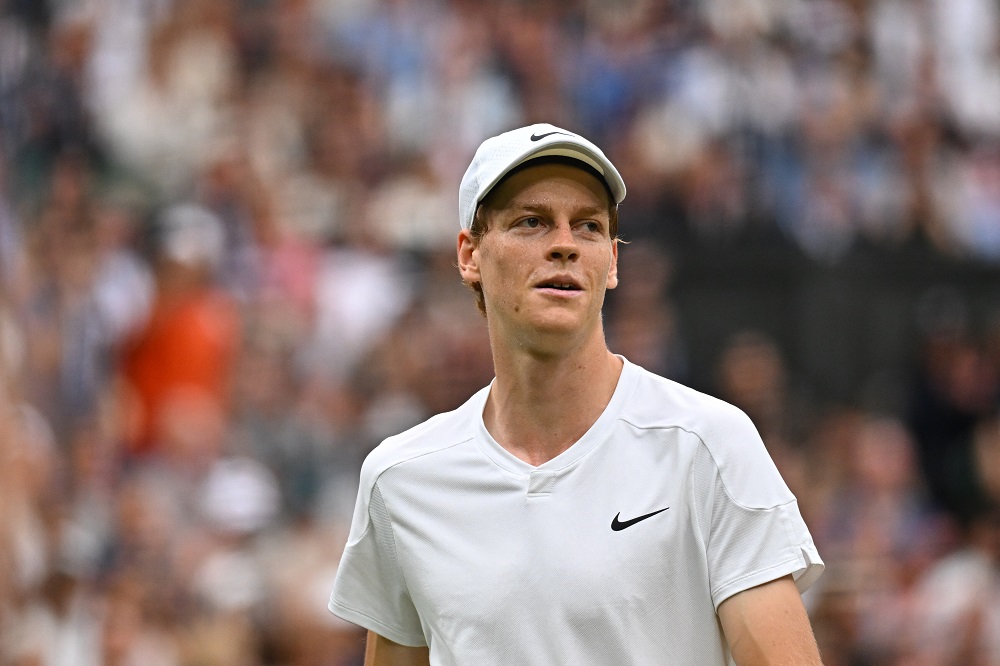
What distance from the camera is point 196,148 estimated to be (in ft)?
33.2

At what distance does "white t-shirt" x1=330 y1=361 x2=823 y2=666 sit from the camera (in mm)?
2908

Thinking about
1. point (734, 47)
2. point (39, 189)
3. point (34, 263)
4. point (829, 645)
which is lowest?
point (829, 645)

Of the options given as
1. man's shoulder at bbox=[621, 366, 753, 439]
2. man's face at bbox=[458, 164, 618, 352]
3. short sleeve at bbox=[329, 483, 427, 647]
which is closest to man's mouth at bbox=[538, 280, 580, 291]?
man's face at bbox=[458, 164, 618, 352]

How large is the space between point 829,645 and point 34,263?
15.6 feet

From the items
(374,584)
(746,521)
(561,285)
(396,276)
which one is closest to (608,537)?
(746,521)

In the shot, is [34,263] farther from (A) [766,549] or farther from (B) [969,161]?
(A) [766,549]

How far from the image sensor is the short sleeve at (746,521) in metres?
2.85

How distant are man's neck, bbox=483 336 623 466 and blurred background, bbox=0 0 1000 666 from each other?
4.31m

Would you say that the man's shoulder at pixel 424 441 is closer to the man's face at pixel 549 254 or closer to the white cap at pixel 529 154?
the man's face at pixel 549 254

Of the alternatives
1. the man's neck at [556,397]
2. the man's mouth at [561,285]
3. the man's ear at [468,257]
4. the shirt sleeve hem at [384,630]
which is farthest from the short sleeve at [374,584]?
the man's mouth at [561,285]

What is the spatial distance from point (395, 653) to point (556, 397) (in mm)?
688

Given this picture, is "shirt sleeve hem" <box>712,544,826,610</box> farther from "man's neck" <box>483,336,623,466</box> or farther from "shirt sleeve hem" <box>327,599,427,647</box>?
"shirt sleeve hem" <box>327,599,427,647</box>

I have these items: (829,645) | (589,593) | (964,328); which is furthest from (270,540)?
(589,593)

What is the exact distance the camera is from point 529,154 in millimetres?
3068
